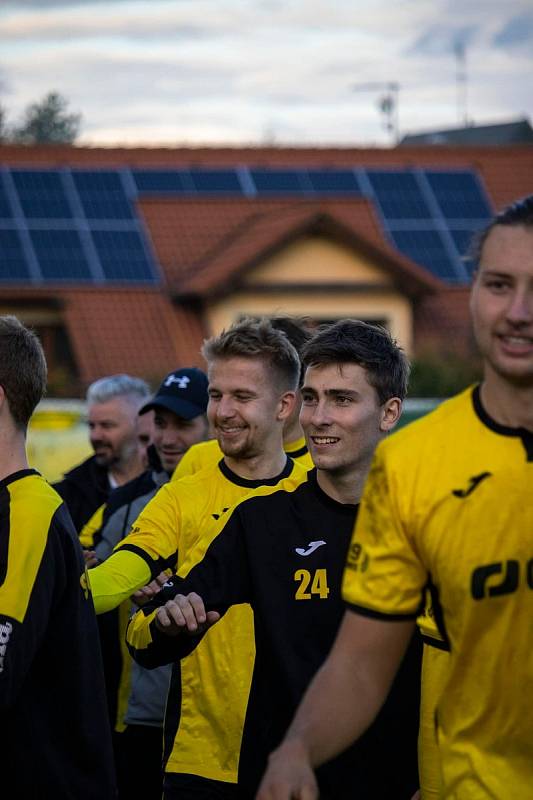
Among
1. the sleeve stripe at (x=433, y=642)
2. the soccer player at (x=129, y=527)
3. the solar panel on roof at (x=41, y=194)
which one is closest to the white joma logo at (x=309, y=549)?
the sleeve stripe at (x=433, y=642)

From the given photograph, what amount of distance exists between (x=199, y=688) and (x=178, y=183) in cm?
3148

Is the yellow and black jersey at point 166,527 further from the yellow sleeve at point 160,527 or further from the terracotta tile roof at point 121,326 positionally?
the terracotta tile roof at point 121,326

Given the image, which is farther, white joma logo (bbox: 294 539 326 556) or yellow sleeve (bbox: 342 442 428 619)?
white joma logo (bbox: 294 539 326 556)

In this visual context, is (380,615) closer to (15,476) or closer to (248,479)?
(15,476)

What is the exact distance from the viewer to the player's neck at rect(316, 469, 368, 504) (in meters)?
4.75

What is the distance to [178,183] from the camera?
36312 mm

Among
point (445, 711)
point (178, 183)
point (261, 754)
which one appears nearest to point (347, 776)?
point (261, 754)

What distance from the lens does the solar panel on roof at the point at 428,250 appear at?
3400 centimetres

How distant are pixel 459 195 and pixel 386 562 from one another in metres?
34.1

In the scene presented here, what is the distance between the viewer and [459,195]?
3659 centimetres

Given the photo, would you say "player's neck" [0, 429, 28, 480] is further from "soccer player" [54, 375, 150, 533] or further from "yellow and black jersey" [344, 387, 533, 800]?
"soccer player" [54, 375, 150, 533]

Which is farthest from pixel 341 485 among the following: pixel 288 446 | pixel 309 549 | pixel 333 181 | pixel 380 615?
pixel 333 181

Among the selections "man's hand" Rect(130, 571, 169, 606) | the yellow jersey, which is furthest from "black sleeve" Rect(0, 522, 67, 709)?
the yellow jersey

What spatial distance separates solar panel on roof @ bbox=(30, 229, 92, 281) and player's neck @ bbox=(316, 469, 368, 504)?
Answer: 90.8 ft
